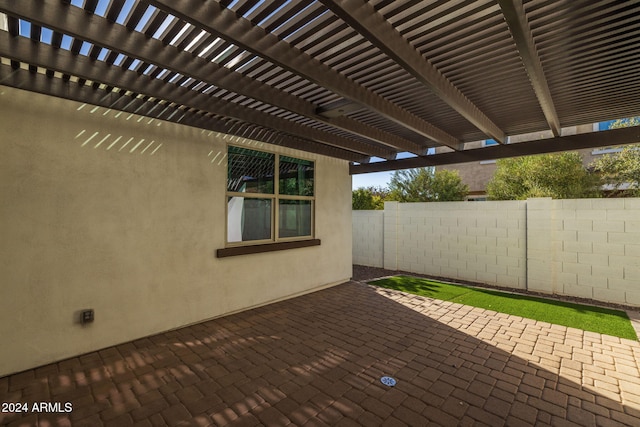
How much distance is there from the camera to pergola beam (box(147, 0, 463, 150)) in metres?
1.95

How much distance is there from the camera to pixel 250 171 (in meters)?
5.21

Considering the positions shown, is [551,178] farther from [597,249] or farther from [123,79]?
[123,79]

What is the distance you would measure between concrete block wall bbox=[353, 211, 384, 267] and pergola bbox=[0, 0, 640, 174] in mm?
4744

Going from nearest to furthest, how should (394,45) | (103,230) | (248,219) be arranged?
(394,45) → (103,230) → (248,219)

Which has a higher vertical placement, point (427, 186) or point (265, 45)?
point (265, 45)

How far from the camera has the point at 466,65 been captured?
2.98 m

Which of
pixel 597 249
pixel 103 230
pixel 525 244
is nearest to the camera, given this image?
pixel 103 230

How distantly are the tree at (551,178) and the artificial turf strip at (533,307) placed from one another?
403 centimetres

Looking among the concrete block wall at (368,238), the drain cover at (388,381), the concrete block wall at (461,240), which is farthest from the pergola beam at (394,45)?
the concrete block wall at (368,238)

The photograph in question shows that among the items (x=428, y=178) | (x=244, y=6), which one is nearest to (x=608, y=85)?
(x=244, y=6)

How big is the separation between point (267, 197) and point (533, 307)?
5.00 m

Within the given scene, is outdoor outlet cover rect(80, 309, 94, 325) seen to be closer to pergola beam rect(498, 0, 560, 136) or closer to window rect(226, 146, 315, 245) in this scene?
window rect(226, 146, 315, 245)

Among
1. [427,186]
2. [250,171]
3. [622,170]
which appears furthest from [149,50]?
[622,170]

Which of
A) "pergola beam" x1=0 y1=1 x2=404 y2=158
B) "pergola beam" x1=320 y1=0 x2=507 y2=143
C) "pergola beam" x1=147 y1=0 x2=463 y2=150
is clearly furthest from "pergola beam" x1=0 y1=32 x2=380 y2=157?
"pergola beam" x1=320 y1=0 x2=507 y2=143
